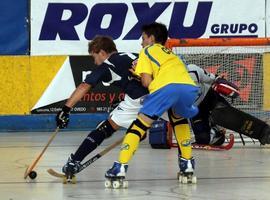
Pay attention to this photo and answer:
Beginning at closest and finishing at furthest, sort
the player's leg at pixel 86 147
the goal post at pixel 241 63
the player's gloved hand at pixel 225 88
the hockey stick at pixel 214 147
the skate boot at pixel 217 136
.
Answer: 1. the player's leg at pixel 86 147
2. the player's gloved hand at pixel 225 88
3. the hockey stick at pixel 214 147
4. the skate boot at pixel 217 136
5. the goal post at pixel 241 63

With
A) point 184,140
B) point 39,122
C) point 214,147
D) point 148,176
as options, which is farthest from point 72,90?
point 184,140

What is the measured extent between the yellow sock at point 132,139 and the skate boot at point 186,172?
618mm

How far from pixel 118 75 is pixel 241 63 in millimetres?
4873

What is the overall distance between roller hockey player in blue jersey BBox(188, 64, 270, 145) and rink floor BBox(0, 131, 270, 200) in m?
0.26

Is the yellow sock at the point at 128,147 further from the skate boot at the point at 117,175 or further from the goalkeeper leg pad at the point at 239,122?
the goalkeeper leg pad at the point at 239,122

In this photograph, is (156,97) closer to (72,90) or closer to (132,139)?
(132,139)

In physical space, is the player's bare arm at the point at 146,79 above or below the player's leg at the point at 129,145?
above

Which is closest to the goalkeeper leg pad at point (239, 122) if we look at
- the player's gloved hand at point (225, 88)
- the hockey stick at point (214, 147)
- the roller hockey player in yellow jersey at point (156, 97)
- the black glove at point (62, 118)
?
the player's gloved hand at point (225, 88)

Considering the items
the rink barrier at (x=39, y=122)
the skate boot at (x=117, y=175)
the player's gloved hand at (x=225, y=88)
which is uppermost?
the rink barrier at (x=39, y=122)

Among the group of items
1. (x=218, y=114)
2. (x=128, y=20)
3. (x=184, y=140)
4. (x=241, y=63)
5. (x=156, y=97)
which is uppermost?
(x=128, y=20)

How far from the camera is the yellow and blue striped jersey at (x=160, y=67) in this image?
7.51 m

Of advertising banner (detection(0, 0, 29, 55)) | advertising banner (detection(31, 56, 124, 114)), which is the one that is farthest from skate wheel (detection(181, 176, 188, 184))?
advertising banner (detection(0, 0, 29, 55))

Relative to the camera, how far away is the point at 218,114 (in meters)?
10.6

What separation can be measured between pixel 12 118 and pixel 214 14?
372 centimetres
